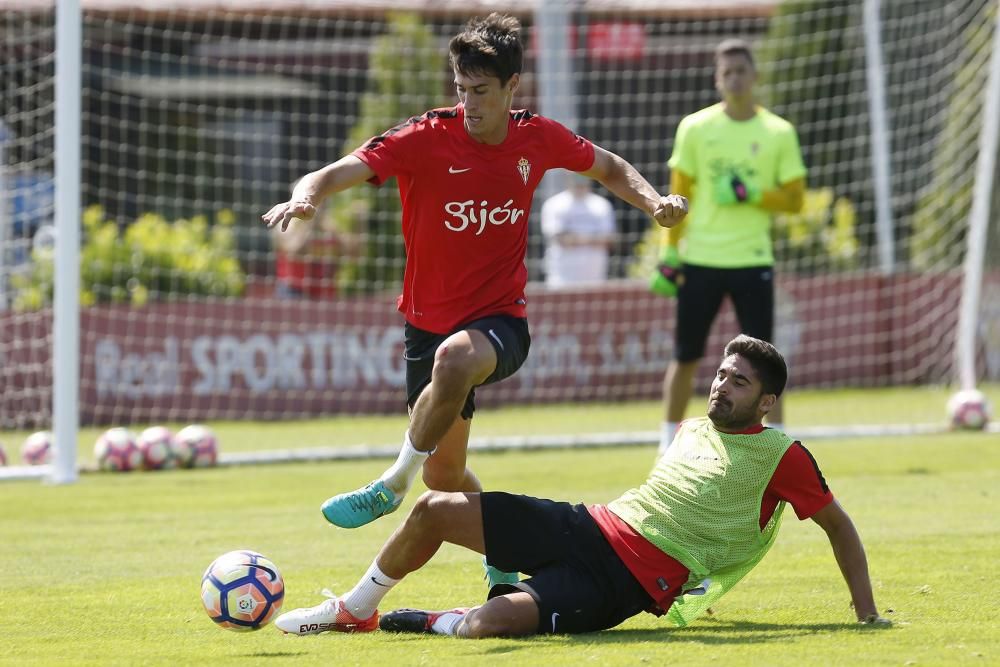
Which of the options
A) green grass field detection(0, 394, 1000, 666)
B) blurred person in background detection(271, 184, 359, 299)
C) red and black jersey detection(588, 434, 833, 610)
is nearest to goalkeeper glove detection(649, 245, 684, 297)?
green grass field detection(0, 394, 1000, 666)

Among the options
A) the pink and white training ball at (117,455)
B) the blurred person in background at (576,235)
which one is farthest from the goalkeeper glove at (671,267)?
the blurred person in background at (576,235)

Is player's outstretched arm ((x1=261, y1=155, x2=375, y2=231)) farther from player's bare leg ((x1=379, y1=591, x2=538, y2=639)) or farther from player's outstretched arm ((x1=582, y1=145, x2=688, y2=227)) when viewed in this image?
player's bare leg ((x1=379, y1=591, x2=538, y2=639))

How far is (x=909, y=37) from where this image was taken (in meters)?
18.8

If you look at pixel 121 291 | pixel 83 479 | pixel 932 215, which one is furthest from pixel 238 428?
pixel 932 215

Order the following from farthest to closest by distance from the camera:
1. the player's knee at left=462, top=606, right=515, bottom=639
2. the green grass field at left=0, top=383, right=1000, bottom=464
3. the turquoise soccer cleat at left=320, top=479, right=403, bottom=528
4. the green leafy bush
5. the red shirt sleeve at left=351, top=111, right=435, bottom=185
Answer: the green leafy bush, the green grass field at left=0, top=383, right=1000, bottom=464, the red shirt sleeve at left=351, top=111, right=435, bottom=185, the turquoise soccer cleat at left=320, top=479, right=403, bottom=528, the player's knee at left=462, top=606, right=515, bottom=639

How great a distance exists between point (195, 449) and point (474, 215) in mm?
6734

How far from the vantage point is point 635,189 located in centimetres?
691

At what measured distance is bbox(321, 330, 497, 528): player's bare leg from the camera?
6.11 m

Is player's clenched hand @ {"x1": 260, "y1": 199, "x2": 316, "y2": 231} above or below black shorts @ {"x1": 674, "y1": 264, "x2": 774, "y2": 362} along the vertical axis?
above

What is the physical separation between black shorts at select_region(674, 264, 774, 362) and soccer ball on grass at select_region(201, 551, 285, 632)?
18.7 feet

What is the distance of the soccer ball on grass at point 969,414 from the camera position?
13641 mm

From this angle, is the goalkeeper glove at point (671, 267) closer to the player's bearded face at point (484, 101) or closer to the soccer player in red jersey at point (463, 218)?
the soccer player in red jersey at point (463, 218)

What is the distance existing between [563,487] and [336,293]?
26.1 feet

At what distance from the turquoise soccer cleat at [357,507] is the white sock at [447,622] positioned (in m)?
0.49
